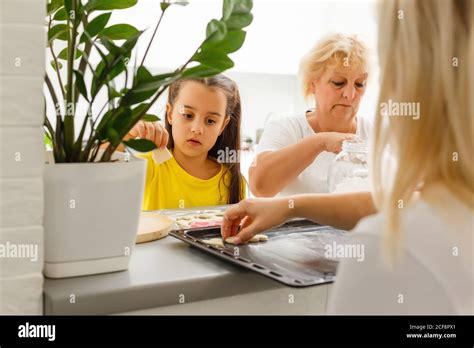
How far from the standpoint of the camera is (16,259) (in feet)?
2.49

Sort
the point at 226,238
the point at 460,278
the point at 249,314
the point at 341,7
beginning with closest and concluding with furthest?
1. the point at 460,278
2. the point at 249,314
3. the point at 226,238
4. the point at 341,7

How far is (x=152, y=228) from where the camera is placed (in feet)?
3.66

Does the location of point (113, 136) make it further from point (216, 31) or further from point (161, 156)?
point (161, 156)

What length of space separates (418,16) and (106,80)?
47cm

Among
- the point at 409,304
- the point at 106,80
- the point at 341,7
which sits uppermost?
the point at 341,7

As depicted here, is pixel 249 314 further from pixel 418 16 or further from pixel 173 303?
pixel 418 16

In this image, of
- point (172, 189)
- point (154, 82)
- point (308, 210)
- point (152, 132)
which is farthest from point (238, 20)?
point (172, 189)

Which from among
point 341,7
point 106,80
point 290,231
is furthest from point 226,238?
point 341,7

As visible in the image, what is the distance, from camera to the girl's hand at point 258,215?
38.5 inches

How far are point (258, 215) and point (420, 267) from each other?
0.44 meters

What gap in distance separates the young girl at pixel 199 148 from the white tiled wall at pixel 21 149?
109 centimetres

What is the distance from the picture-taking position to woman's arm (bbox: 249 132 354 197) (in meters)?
1.77

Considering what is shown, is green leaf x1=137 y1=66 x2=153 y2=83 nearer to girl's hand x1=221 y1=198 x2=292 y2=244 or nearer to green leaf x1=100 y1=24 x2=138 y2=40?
green leaf x1=100 y1=24 x2=138 y2=40

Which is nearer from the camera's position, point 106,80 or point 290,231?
point 106,80
